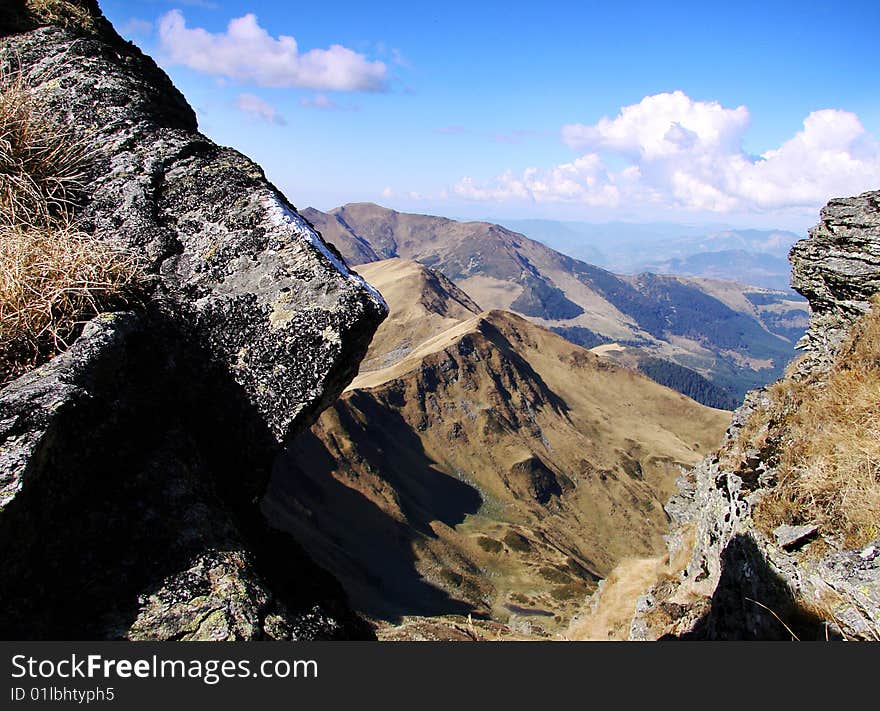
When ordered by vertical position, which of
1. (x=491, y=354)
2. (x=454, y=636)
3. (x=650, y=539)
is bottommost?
(x=650, y=539)

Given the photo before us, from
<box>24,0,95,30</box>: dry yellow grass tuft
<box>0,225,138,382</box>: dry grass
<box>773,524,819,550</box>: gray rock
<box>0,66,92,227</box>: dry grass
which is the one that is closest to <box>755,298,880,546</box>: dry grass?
<box>773,524,819,550</box>: gray rock

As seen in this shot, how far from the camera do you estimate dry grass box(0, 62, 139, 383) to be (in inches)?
169

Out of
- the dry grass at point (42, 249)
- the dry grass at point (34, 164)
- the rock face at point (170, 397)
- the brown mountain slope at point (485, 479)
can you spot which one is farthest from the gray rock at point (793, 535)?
the brown mountain slope at point (485, 479)

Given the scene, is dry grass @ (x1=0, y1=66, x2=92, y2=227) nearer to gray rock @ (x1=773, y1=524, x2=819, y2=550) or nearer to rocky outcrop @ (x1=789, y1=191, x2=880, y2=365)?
gray rock @ (x1=773, y1=524, x2=819, y2=550)

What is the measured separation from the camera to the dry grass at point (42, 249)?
429 centimetres

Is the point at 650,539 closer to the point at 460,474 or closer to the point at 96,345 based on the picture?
the point at 460,474

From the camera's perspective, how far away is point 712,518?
19766mm

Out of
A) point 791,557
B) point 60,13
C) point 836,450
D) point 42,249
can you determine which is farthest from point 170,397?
point 836,450

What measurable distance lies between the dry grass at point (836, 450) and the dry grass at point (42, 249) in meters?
10.9

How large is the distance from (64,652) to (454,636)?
1549 inches

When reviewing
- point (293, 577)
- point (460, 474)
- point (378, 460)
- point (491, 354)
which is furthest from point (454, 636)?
point (491, 354)

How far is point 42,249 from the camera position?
4.68 m

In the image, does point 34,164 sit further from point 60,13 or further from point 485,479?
point 485,479

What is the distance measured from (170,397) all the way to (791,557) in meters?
10.3
